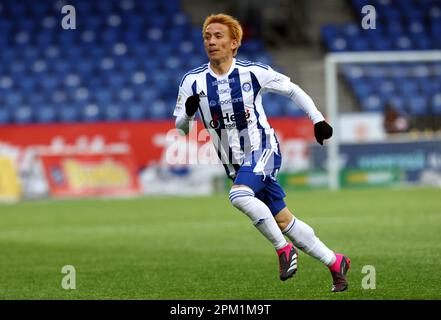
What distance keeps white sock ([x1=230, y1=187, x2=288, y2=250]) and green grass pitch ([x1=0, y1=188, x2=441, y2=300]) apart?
0.48m

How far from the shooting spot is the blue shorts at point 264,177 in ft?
25.1

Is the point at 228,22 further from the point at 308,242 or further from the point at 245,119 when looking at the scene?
the point at 308,242

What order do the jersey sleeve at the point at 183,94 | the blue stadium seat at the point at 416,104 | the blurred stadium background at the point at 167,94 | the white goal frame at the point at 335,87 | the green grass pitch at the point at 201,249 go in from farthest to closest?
the blue stadium seat at the point at 416,104, the white goal frame at the point at 335,87, the blurred stadium background at the point at 167,94, the green grass pitch at the point at 201,249, the jersey sleeve at the point at 183,94

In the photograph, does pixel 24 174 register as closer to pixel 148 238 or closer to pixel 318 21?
pixel 148 238

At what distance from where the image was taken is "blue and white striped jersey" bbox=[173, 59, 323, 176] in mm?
7773

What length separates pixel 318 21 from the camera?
30.2 meters

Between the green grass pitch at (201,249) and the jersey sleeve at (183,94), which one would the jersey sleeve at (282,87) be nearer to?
the jersey sleeve at (183,94)

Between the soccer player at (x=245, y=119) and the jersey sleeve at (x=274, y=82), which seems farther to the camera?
the jersey sleeve at (x=274, y=82)

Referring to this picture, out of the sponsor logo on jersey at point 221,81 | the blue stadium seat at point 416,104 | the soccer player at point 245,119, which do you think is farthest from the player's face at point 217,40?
the blue stadium seat at point 416,104

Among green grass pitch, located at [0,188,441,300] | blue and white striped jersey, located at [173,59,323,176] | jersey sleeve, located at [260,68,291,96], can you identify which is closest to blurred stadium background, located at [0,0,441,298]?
green grass pitch, located at [0,188,441,300]

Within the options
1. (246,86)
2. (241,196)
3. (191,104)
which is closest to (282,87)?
(246,86)

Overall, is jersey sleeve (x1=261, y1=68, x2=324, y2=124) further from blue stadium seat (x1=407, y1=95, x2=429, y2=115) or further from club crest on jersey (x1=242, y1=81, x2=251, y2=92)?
blue stadium seat (x1=407, y1=95, x2=429, y2=115)
